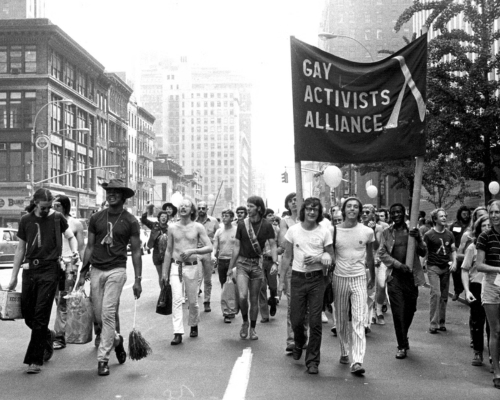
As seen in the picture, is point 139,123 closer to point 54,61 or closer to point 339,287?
point 54,61

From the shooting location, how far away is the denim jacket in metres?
8.77

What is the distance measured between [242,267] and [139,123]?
77037 millimetres

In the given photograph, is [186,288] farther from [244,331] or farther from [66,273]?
[66,273]

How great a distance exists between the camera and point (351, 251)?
7.82 metres

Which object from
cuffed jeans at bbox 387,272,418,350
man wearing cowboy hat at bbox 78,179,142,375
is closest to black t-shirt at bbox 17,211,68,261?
man wearing cowboy hat at bbox 78,179,142,375

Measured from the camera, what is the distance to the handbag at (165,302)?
29.8 ft

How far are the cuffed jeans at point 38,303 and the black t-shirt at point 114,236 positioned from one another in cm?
48

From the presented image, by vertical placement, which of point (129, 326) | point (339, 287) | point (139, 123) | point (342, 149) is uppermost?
point (139, 123)

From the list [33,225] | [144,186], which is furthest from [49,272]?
[144,186]

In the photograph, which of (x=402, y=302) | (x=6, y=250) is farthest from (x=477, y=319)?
(x=6, y=250)

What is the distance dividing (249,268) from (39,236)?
10.3 ft

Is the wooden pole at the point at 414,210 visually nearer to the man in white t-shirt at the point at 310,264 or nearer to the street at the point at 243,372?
the street at the point at 243,372

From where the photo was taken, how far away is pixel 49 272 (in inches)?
303

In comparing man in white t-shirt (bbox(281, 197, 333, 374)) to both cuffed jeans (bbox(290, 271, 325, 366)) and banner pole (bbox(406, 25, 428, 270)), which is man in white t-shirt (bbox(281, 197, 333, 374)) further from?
banner pole (bbox(406, 25, 428, 270))
